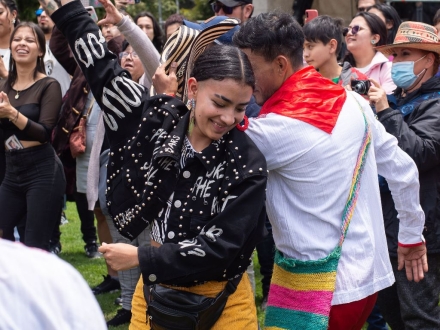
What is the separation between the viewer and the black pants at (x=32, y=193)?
592 cm

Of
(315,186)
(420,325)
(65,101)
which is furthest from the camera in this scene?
(65,101)

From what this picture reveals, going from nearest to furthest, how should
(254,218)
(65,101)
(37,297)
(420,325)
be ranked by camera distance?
1. (37,297)
2. (254,218)
3. (420,325)
4. (65,101)

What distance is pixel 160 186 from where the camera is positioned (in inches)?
111

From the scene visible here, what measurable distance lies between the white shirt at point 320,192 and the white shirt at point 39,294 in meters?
1.53

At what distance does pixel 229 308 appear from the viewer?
2957mm

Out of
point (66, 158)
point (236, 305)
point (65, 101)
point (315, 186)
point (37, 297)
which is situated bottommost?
point (66, 158)

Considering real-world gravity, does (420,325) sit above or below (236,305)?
below

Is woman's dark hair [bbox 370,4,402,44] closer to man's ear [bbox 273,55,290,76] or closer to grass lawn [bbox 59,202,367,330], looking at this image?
grass lawn [bbox 59,202,367,330]

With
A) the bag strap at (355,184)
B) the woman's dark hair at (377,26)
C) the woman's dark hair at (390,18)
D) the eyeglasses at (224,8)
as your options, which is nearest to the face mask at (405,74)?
the bag strap at (355,184)

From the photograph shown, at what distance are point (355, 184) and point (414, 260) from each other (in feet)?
2.59

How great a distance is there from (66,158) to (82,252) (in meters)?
1.59

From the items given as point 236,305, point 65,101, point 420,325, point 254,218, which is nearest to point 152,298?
point 236,305

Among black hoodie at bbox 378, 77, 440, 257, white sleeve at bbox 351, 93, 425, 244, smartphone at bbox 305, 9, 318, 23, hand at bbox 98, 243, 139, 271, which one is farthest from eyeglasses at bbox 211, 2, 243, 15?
hand at bbox 98, 243, 139, 271

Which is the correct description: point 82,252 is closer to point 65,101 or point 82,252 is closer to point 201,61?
point 65,101
